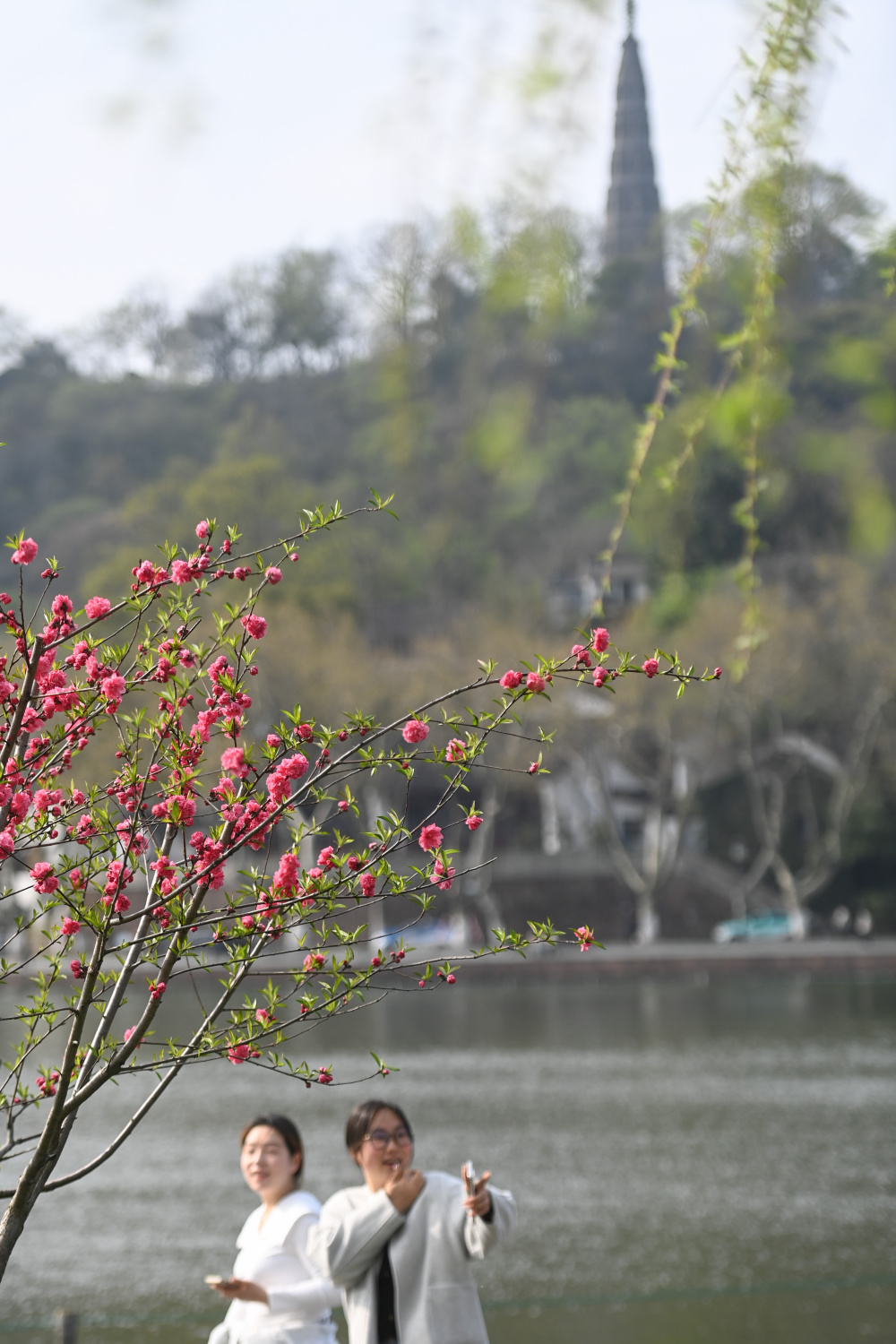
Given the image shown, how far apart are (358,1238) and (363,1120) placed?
0.37 meters

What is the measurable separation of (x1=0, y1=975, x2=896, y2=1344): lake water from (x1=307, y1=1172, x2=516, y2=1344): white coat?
2919 mm

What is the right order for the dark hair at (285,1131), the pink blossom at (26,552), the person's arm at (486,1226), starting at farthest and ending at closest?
1. the dark hair at (285,1131)
2. the person's arm at (486,1226)
3. the pink blossom at (26,552)

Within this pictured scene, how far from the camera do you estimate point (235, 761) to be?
2461 mm

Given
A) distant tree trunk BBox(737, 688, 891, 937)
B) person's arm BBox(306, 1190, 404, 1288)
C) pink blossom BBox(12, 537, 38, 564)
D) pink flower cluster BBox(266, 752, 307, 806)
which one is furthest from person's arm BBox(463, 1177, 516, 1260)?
distant tree trunk BBox(737, 688, 891, 937)

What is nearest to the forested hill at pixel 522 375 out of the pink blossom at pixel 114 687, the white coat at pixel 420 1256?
the pink blossom at pixel 114 687

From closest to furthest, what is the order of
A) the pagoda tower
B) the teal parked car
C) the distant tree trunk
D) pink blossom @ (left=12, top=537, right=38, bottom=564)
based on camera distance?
the pagoda tower, pink blossom @ (left=12, top=537, right=38, bottom=564), the distant tree trunk, the teal parked car

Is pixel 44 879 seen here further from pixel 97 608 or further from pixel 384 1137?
pixel 384 1137

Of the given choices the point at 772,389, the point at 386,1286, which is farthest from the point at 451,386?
the point at 386,1286

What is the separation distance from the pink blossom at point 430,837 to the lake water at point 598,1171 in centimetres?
430

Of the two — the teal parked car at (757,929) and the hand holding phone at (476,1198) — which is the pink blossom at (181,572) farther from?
the teal parked car at (757,929)

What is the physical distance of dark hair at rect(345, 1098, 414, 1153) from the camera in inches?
153

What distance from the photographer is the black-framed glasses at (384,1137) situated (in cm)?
385

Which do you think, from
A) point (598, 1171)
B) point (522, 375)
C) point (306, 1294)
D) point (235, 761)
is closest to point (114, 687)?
point (235, 761)

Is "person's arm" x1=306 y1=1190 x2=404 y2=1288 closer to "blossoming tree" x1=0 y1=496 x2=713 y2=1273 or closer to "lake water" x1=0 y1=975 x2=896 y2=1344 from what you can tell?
"blossoming tree" x1=0 y1=496 x2=713 y2=1273
